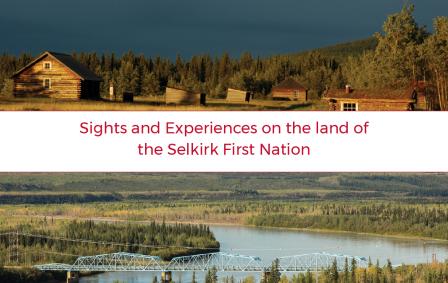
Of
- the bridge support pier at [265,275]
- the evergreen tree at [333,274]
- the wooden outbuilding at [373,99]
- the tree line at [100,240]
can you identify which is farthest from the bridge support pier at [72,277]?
the wooden outbuilding at [373,99]

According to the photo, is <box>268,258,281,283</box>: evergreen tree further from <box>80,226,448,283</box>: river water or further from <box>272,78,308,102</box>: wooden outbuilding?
<box>272,78,308,102</box>: wooden outbuilding

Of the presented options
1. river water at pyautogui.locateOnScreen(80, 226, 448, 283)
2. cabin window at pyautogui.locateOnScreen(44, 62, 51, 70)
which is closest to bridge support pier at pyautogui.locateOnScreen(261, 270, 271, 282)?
river water at pyautogui.locateOnScreen(80, 226, 448, 283)

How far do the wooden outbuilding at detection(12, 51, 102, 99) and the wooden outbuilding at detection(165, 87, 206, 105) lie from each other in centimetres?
414

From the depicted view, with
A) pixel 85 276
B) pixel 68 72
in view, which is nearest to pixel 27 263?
pixel 85 276

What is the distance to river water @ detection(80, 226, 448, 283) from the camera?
28.3 metres

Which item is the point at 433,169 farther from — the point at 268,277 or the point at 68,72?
the point at 68,72

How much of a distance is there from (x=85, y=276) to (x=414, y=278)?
34.6ft

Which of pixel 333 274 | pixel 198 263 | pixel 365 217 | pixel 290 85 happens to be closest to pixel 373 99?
pixel 365 217

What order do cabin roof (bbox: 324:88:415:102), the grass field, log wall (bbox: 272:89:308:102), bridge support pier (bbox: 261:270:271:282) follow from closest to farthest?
1. bridge support pier (bbox: 261:270:271:282)
2. the grass field
3. cabin roof (bbox: 324:88:415:102)
4. log wall (bbox: 272:89:308:102)

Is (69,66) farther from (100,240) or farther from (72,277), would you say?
(72,277)

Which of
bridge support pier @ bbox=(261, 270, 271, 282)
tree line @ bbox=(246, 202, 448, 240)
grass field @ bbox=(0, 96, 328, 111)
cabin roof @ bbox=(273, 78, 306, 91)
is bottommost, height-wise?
bridge support pier @ bbox=(261, 270, 271, 282)

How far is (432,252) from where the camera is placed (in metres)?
28.9

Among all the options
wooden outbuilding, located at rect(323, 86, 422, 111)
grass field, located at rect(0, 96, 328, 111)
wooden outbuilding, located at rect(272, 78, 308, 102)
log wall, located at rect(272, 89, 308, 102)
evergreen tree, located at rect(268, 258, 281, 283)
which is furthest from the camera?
wooden outbuilding, located at rect(272, 78, 308, 102)

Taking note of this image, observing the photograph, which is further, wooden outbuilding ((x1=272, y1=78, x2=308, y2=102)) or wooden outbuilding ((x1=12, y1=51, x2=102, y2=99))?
wooden outbuilding ((x1=272, y1=78, x2=308, y2=102))
